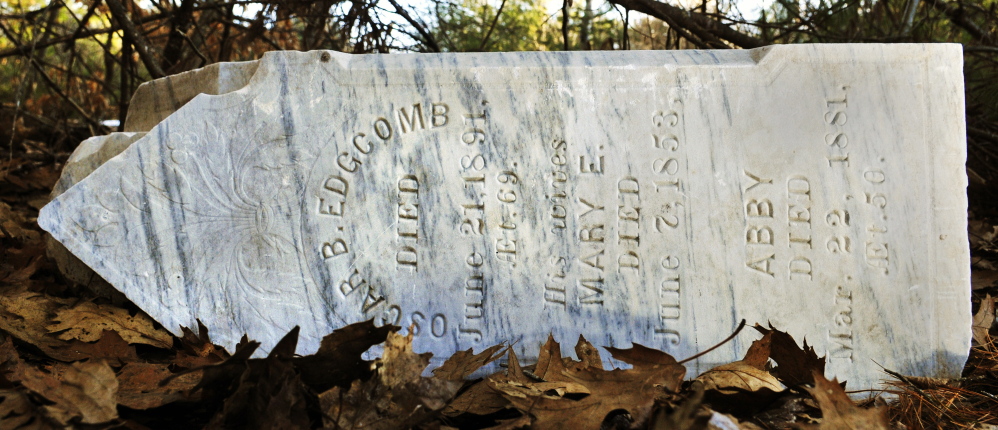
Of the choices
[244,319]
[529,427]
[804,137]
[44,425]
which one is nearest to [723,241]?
[804,137]

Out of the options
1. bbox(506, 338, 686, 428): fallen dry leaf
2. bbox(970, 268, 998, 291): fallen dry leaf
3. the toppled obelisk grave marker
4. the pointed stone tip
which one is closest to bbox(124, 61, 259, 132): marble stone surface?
the toppled obelisk grave marker

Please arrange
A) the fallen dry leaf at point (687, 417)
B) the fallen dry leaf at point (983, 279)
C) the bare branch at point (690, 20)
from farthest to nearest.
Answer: the bare branch at point (690, 20) → the fallen dry leaf at point (983, 279) → the fallen dry leaf at point (687, 417)

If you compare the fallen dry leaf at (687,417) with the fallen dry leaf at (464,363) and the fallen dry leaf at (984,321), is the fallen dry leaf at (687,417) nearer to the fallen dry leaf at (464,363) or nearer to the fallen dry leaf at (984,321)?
the fallen dry leaf at (464,363)

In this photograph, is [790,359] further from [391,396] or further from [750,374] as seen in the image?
[391,396]

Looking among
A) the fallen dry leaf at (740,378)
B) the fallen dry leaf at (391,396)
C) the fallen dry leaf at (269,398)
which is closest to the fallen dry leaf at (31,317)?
the fallen dry leaf at (269,398)

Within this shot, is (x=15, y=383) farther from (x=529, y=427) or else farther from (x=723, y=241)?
(x=723, y=241)

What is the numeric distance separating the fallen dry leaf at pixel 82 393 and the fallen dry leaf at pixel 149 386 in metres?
0.09

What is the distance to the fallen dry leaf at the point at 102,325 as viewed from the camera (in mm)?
2260

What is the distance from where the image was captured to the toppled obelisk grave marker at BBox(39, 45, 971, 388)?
7.78ft

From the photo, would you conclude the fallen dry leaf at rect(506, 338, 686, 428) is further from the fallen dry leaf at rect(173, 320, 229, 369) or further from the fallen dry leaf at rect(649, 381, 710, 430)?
the fallen dry leaf at rect(173, 320, 229, 369)

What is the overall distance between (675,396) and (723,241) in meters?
0.86

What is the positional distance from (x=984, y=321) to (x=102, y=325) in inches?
116

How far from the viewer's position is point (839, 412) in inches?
65.1

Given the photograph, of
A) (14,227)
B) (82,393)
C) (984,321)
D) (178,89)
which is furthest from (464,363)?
(14,227)
